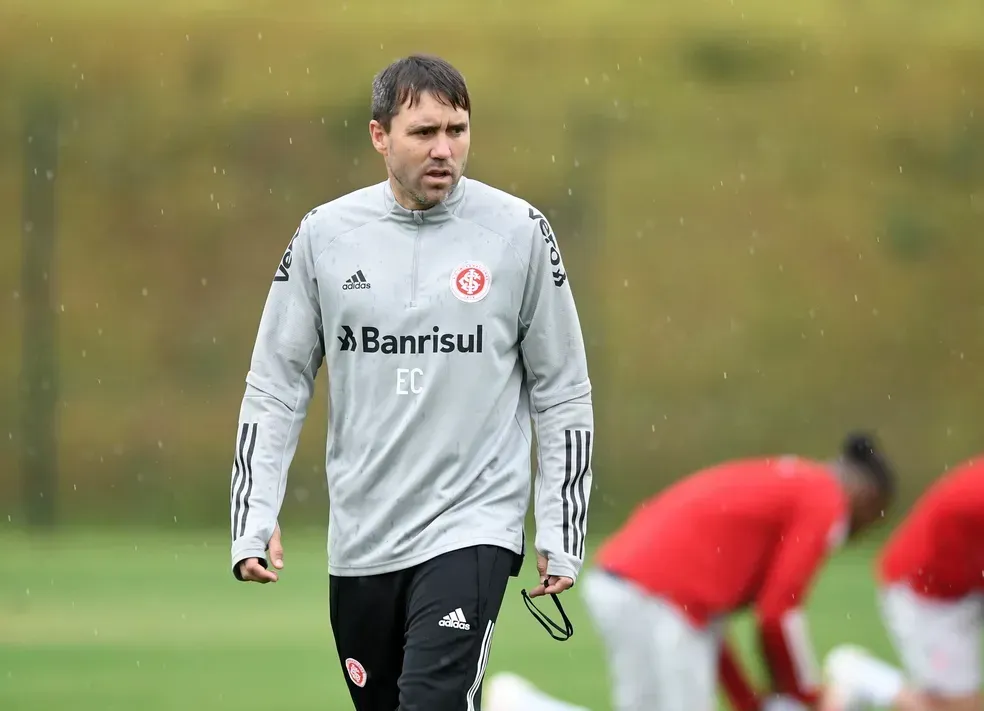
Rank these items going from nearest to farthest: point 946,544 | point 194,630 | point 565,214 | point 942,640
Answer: point 946,544
point 942,640
point 194,630
point 565,214

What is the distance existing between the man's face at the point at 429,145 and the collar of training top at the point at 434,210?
7 cm

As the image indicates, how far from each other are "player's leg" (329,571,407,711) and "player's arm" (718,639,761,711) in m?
1.01

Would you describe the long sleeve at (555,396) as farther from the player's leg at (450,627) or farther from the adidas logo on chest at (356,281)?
the adidas logo on chest at (356,281)

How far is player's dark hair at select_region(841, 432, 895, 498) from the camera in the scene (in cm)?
524

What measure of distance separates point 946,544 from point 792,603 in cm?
174

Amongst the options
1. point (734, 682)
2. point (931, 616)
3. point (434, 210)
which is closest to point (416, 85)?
point (434, 210)

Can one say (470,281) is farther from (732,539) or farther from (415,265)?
(732,539)

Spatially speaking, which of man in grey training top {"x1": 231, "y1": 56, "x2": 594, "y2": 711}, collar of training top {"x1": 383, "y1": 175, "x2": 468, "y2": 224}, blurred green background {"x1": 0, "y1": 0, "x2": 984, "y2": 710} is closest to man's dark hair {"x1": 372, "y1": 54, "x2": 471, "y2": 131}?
man in grey training top {"x1": 231, "y1": 56, "x2": 594, "y2": 711}

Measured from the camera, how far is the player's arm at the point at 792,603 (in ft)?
15.4

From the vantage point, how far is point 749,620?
12.2m

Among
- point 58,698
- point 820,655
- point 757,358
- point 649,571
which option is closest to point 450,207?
point 649,571

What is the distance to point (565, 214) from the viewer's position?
16.2 meters

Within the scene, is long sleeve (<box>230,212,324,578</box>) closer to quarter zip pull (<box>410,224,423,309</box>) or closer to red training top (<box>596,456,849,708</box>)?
quarter zip pull (<box>410,224,423,309</box>)

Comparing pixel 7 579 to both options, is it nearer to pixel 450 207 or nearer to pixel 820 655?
pixel 820 655
